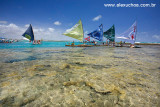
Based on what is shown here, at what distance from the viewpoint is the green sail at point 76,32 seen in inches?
1190

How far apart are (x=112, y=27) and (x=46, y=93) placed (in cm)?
4763

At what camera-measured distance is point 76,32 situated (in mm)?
31500

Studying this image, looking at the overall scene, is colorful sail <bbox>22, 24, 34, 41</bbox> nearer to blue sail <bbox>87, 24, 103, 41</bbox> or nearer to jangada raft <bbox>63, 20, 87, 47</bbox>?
jangada raft <bbox>63, 20, 87, 47</bbox>

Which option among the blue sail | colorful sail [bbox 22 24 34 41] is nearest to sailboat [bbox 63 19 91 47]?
the blue sail

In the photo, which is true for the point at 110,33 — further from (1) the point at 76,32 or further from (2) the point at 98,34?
(1) the point at 76,32

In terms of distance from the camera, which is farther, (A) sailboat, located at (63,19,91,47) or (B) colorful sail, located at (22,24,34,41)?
(B) colorful sail, located at (22,24,34,41)

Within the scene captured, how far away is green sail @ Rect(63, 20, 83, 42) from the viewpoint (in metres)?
30.2

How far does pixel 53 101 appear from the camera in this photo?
2.15 metres

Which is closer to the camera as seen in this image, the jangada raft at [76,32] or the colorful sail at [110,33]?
the jangada raft at [76,32]

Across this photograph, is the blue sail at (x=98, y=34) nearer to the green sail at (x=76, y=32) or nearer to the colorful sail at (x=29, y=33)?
the green sail at (x=76, y=32)

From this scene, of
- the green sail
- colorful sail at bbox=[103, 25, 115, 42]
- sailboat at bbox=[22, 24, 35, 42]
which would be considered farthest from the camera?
colorful sail at bbox=[103, 25, 115, 42]

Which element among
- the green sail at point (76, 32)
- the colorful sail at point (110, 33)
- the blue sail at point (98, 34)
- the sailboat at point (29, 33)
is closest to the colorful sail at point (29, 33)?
the sailboat at point (29, 33)

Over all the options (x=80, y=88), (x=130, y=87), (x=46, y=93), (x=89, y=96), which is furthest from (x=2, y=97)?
(x=130, y=87)

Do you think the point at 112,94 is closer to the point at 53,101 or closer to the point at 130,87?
the point at 130,87
